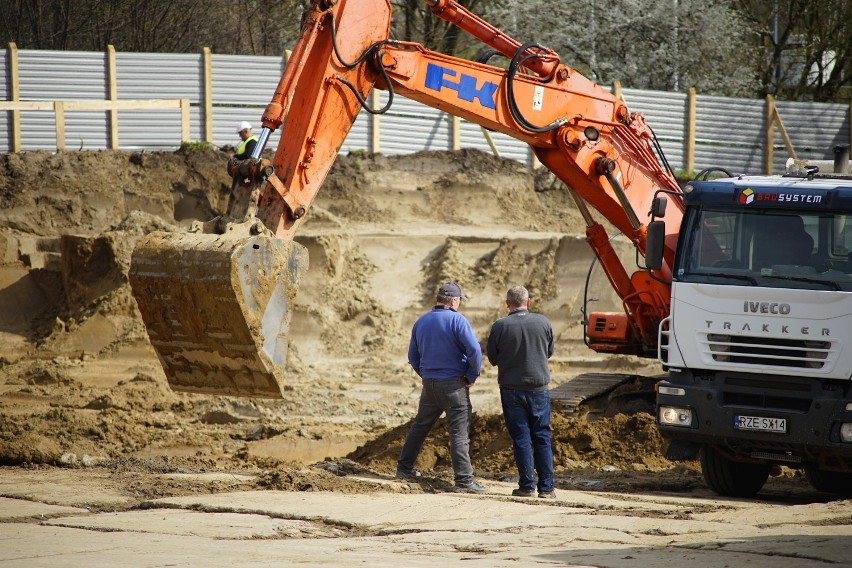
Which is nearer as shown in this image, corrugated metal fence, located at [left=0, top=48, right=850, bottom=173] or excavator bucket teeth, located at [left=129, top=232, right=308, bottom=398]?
excavator bucket teeth, located at [left=129, top=232, right=308, bottom=398]

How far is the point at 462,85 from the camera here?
1094 cm

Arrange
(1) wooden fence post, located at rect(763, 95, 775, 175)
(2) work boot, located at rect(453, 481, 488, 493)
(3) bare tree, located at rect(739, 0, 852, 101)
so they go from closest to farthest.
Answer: (2) work boot, located at rect(453, 481, 488, 493) → (1) wooden fence post, located at rect(763, 95, 775, 175) → (3) bare tree, located at rect(739, 0, 852, 101)

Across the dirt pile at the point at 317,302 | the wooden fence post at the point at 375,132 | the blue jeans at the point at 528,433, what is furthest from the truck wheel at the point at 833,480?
the wooden fence post at the point at 375,132

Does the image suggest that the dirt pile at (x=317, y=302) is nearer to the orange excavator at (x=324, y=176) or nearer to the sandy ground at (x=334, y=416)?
the sandy ground at (x=334, y=416)

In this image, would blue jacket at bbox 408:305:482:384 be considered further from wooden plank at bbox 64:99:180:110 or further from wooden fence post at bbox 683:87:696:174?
wooden fence post at bbox 683:87:696:174

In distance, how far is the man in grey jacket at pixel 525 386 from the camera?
972 centimetres

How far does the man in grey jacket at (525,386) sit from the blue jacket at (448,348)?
21 centimetres

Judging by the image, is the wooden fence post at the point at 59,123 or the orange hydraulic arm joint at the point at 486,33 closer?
the orange hydraulic arm joint at the point at 486,33

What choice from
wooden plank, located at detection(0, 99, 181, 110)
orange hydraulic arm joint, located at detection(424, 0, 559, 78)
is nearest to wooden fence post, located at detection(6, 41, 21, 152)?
wooden plank, located at detection(0, 99, 181, 110)

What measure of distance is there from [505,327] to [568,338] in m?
9.48

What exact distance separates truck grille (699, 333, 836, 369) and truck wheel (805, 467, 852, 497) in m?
1.46

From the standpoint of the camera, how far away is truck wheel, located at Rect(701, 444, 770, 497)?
10.3 metres

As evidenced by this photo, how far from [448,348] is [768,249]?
2746 millimetres

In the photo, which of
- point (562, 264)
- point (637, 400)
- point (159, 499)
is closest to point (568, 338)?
point (562, 264)
